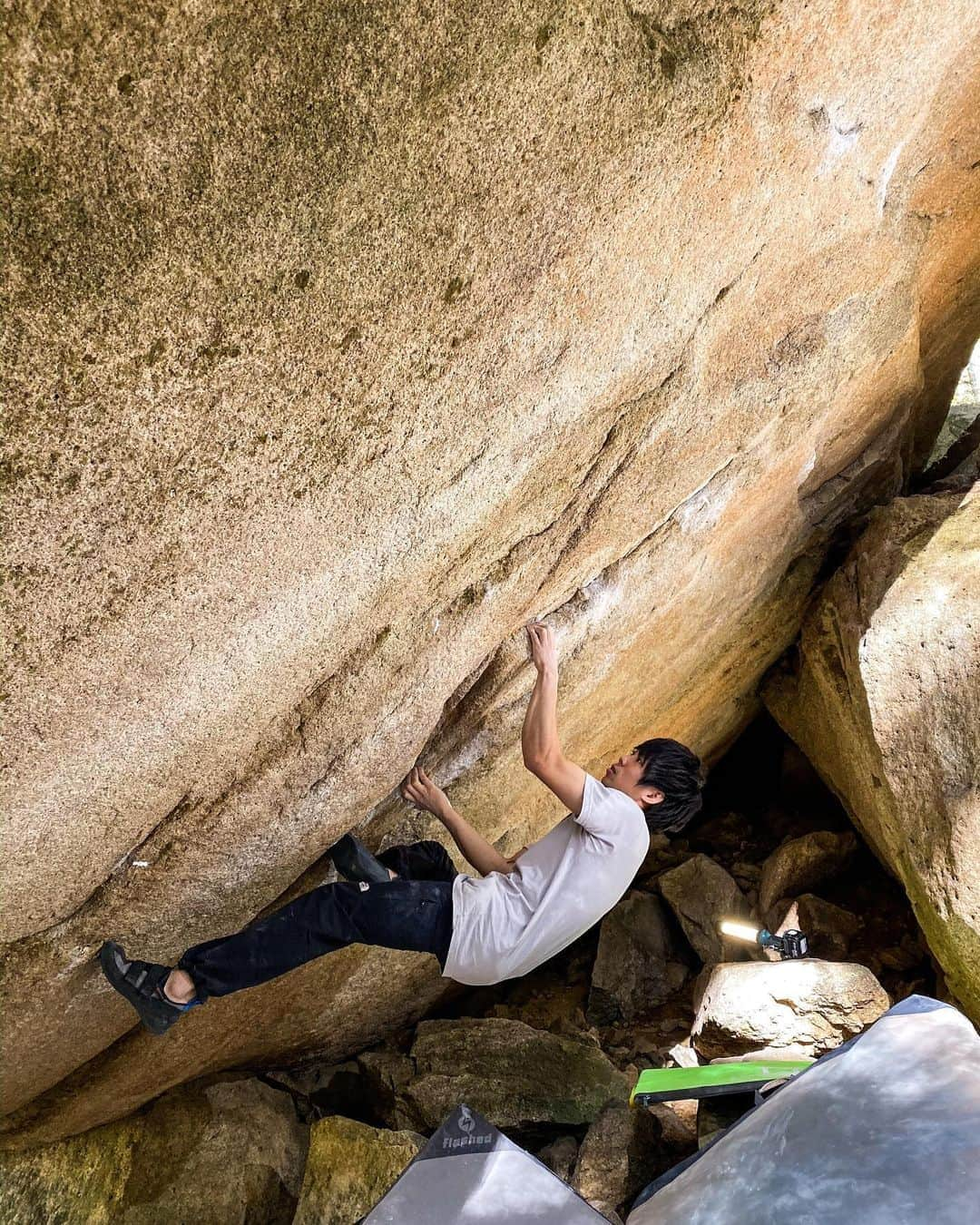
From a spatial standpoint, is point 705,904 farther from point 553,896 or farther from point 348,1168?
point 553,896

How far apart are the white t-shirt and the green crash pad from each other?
31.3 inches

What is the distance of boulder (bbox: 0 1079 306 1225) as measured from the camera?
364 centimetres

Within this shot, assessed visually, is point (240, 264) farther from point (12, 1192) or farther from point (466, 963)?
point (12, 1192)

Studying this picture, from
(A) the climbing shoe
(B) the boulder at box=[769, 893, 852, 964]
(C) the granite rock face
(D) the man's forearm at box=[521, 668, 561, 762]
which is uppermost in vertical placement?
(C) the granite rock face

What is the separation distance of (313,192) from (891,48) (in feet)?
5.65

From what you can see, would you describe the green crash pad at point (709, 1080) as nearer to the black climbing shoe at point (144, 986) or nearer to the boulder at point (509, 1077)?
the boulder at point (509, 1077)

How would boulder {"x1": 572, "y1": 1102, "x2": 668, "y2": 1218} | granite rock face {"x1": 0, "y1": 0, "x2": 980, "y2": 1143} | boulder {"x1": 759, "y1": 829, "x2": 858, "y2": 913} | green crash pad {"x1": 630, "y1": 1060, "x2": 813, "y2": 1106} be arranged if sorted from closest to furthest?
granite rock face {"x1": 0, "y1": 0, "x2": 980, "y2": 1143}, green crash pad {"x1": 630, "y1": 1060, "x2": 813, "y2": 1106}, boulder {"x1": 572, "y1": 1102, "x2": 668, "y2": 1218}, boulder {"x1": 759, "y1": 829, "x2": 858, "y2": 913}

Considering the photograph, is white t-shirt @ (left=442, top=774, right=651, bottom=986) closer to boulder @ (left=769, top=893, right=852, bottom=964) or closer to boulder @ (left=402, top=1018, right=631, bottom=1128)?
boulder @ (left=402, top=1018, right=631, bottom=1128)

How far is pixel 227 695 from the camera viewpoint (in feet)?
7.81

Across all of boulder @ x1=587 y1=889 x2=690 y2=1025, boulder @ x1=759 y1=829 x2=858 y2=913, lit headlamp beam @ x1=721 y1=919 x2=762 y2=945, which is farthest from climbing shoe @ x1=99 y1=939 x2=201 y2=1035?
boulder @ x1=759 y1=829 x2=858 y2=913

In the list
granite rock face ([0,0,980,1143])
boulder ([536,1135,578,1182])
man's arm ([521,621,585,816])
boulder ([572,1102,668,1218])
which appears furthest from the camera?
boulder ([536,1135,578,1182])

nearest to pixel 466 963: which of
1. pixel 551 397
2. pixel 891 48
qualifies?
pixel 551 397

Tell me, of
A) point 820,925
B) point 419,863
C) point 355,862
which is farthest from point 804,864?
point 355,862

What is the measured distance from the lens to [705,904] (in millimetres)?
5719
